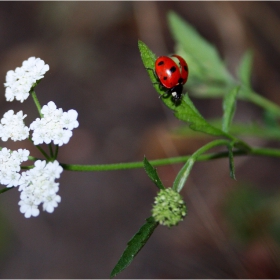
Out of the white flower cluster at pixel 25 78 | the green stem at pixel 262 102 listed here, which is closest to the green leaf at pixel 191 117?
the white flower cluster at pixel 25 78

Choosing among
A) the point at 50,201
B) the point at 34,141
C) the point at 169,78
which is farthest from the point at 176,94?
the point at 50,201

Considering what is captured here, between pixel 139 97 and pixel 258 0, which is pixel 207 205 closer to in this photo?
pixel 139 97

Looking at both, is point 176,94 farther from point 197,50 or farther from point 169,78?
point 197,50

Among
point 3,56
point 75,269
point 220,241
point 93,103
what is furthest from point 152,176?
point 3,56

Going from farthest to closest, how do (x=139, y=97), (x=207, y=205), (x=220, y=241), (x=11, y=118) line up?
(x=139, y=97) → (x=207, y=205) → (x=220, y=241) → (x=11, y=118)

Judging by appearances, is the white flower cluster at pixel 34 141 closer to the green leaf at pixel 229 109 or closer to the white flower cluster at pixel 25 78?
the white flower cluster at pixel 25 78
